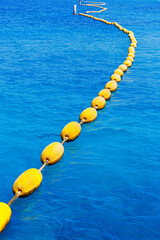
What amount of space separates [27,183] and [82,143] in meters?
3.95

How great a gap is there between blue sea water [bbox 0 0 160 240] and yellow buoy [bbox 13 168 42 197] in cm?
31

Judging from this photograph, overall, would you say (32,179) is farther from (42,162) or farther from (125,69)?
(125,69)

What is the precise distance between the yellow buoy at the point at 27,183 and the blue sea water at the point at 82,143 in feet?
1.00

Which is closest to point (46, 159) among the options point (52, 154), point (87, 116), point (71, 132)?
point (52, 154)

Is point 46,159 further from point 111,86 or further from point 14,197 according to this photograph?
point 111,86

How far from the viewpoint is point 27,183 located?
8711 millimetres

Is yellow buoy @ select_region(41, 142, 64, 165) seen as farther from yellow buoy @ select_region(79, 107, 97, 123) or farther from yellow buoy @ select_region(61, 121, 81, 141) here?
yellow buoy @ select_region(79, 107, 97, 123)

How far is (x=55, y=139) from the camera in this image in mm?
12492

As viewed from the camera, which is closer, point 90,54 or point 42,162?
point 42,162

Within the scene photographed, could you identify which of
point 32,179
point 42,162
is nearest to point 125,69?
point 42,162

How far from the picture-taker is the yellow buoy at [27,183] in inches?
341

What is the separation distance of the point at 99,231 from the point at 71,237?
2.28 feet

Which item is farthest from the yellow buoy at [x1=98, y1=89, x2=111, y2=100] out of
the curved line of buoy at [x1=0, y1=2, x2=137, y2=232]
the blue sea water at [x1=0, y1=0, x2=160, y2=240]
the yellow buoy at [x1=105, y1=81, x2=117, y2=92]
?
the yellow buoy at [x1=105, y1=81, x2=117, y2=92]

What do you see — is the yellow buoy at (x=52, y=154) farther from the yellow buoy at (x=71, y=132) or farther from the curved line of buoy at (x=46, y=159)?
the yellow buoy at (x=71, y=132)
